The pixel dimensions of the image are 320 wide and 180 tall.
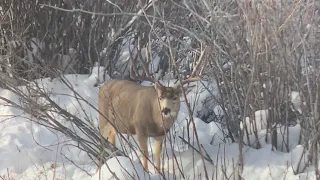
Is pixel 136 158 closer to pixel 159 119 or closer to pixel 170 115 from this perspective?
pixel 159 119

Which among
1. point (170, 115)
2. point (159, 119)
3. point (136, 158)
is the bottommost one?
point (136, 158)

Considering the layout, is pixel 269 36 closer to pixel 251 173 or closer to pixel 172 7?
pixel 251 173

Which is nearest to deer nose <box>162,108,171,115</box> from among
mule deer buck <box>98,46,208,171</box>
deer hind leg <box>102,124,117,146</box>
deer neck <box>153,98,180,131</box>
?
mule deer buck <box>98,46,208,171</box>

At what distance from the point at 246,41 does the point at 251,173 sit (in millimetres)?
1202

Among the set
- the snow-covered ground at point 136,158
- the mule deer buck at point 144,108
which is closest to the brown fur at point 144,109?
the mule deer buck at point 144,108

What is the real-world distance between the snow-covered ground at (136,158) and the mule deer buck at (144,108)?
0.19 metres

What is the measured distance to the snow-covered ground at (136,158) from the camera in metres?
5.32

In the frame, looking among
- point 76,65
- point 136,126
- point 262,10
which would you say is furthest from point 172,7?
point 262,10

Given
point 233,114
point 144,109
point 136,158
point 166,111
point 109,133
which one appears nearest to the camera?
point 166,111

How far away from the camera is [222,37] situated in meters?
5.83

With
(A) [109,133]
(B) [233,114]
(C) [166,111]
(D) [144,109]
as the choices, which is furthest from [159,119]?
(A) [109,133]

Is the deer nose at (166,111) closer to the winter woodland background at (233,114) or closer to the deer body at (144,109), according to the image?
the deer body at (144,109)

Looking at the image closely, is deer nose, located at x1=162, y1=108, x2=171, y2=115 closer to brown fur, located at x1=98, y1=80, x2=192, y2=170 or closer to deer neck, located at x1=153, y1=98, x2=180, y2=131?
brown fur, located at x1=98, y1=80, x2=192, y2=170

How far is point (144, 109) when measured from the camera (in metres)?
6.11
